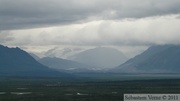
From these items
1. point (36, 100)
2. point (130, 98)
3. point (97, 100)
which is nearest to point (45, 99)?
point (36, 100)

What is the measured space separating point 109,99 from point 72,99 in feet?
45.8

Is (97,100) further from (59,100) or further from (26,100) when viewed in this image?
(26,100)

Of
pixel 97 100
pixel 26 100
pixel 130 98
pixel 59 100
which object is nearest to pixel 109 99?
pixel 97 100

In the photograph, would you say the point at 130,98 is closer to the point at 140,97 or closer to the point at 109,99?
the point at 140,97

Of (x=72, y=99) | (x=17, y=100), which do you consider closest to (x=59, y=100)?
(x=72, y=99)

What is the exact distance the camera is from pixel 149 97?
65812mm

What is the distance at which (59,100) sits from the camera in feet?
516

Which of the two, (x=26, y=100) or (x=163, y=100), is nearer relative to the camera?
(x=163, y=100)

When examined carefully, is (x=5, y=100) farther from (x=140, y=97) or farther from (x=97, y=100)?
(x=140, y=97)

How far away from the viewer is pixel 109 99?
6196 inches

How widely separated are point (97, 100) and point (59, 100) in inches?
554

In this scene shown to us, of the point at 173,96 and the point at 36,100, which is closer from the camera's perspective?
the point at 173,96

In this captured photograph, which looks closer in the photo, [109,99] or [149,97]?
[149,97]

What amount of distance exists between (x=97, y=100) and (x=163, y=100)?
91201 mm
